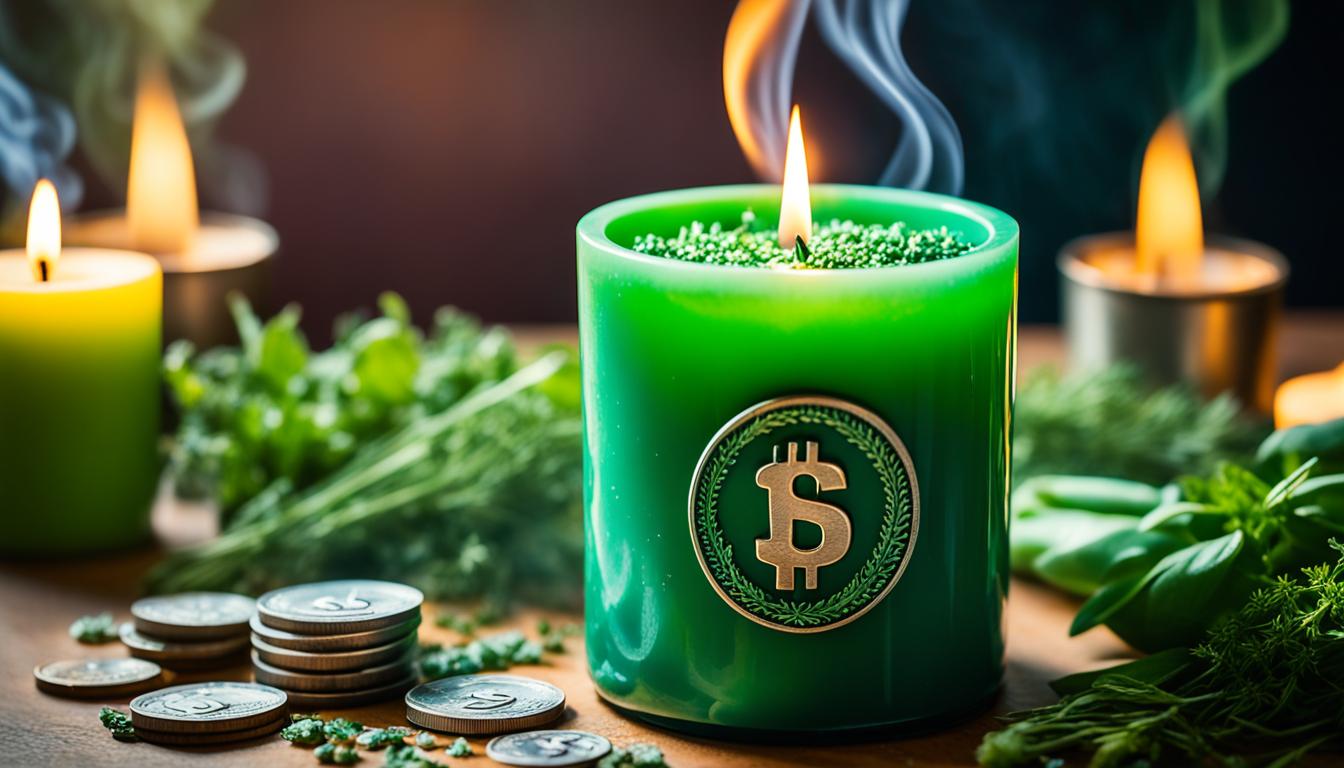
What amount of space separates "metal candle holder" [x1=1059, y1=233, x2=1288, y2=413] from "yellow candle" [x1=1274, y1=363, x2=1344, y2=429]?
2 cm

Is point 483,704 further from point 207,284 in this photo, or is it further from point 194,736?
point 207,284

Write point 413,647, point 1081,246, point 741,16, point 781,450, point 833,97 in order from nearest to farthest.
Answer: point 781,450 < point 413,647 < point 741,16 < point 1081,246 < point 833,97

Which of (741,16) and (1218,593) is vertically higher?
(741,16)

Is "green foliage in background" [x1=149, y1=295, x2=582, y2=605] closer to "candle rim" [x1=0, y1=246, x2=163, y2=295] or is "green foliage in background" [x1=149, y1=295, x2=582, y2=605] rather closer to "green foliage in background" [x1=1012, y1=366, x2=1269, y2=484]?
"candle rim" [x1=0, y1=246, x2=163, y2=295]

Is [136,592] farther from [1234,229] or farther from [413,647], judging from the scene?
[1234,229]

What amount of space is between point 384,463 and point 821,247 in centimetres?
51

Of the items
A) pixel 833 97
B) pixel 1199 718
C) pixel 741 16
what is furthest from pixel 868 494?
pixel 833 97

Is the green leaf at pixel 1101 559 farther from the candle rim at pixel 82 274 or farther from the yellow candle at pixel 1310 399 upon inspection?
the candle rim at pixel 82 274

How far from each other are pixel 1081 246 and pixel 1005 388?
31.4 inches

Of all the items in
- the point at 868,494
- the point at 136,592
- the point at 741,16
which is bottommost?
the point at 136,592

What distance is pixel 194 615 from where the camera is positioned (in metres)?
1.20

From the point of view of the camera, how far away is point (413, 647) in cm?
114

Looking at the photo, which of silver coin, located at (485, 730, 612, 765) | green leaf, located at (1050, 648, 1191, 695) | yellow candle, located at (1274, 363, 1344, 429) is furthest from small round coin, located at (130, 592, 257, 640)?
yellow candle, located at (1274, 363, 1344, 429)

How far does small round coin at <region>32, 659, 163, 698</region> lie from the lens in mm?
1120
